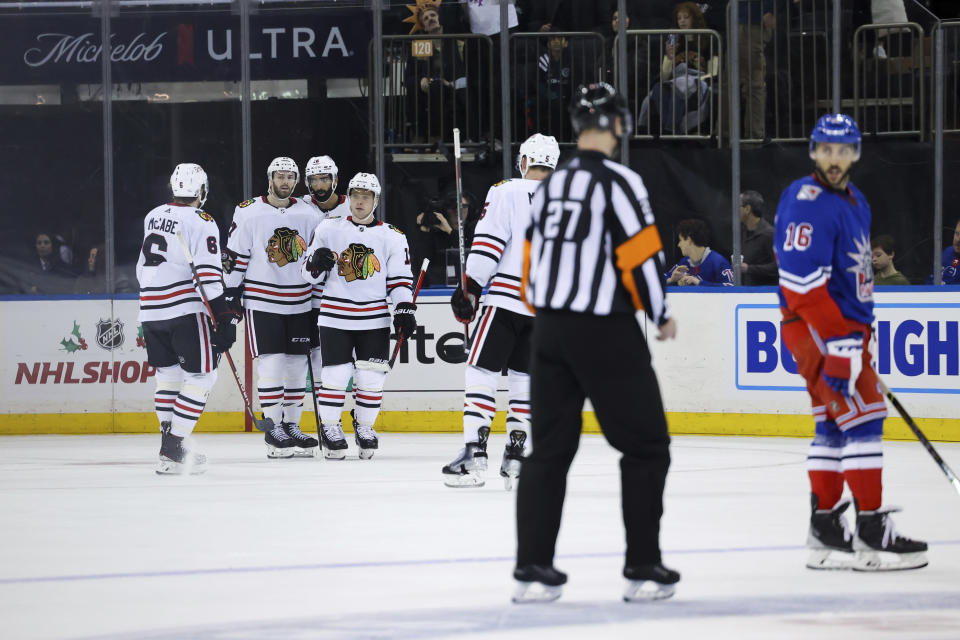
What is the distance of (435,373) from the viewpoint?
9.88m

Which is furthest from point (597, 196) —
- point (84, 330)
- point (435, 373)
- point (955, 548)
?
point (84, 330)

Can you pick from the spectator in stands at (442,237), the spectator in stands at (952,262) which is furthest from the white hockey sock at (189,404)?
the spectator in stands at (952,262)

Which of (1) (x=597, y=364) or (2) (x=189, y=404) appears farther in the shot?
(2) (x=189, y=404)

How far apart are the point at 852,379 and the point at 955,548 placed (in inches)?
33.4

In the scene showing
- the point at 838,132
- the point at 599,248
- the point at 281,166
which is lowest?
the point at 599,248

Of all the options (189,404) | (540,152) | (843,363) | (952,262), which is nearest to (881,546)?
(843,363)

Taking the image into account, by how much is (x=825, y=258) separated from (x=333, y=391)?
161 inches

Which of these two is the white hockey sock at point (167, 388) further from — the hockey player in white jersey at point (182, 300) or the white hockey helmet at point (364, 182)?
the white hockey helmet at point (364, 182)

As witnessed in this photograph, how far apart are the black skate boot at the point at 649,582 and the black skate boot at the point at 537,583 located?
165 mm

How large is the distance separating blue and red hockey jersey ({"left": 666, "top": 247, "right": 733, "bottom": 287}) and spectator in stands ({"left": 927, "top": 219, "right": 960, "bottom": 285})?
1291 mm

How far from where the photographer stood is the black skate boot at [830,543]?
4398 mm

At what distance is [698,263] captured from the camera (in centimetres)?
956

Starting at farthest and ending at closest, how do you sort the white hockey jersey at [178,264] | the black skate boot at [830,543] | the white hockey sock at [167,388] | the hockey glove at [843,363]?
the white hockey sock at [167,388], the white hockey jersey at [178,264], the black skate boot at [830,543], the hockey glove at [843,363]

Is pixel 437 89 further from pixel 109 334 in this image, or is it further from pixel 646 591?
pixel 646 591
